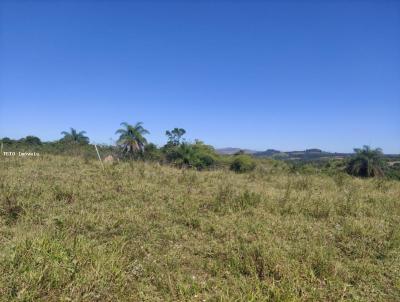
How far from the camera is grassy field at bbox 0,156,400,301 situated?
9.75ft

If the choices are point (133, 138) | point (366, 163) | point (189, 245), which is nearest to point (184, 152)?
point (133, 138)

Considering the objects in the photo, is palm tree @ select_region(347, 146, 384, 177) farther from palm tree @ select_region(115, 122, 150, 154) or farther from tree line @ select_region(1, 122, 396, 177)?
palm tree @ select_region(115, 122, 150, 154)

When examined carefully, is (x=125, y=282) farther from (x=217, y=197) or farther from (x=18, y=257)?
(x=217, y=197)

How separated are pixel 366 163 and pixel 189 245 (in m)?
40.5

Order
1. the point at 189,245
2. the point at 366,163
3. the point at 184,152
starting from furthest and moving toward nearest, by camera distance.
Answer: the point at 184,152 < the point at 366,163 < the point at 189,245

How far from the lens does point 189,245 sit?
420 centimetres

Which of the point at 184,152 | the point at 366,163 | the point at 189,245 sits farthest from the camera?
the point at 184,152

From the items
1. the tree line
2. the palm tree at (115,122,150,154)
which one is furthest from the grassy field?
the palm tree at (115,122,150,154)

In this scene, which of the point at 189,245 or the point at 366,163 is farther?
the point at 366,163

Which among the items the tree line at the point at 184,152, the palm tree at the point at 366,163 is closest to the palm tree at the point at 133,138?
the tree line at the point at 184,152

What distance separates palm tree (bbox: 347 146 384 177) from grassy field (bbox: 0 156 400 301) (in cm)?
3501

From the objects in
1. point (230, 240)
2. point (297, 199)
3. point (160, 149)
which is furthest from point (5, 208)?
point (160, 149)

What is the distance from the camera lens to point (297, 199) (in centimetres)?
666

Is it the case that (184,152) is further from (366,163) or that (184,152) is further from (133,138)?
(366,163)
